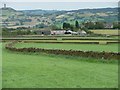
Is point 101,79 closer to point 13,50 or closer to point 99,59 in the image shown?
point 99,59

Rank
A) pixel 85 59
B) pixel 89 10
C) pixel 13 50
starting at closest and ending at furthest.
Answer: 1. pixel 85 59
2. pixel 13 50
3. pixel 89 10

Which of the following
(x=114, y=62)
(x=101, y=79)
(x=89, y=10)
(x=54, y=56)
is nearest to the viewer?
(x=101, y=79)

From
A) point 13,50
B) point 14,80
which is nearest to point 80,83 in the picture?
point 14,80

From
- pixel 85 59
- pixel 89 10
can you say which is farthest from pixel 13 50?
pixel 89 10

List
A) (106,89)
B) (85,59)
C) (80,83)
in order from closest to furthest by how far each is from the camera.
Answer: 1. (106,89)
2. (80,83)
3. (85,59)

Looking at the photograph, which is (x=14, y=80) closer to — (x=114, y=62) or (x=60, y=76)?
(x=60, y=76)

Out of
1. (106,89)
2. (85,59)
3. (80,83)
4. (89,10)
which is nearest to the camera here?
(106,89)

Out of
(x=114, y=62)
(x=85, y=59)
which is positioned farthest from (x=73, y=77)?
(x=85, y=59)

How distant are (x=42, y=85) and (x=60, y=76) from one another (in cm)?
202

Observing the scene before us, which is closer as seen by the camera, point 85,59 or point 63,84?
point 63,84

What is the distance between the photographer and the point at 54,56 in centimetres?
2267

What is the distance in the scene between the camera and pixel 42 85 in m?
9.88

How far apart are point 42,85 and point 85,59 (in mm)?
10363

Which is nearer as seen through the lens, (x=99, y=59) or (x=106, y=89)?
(x=106, y=89)
